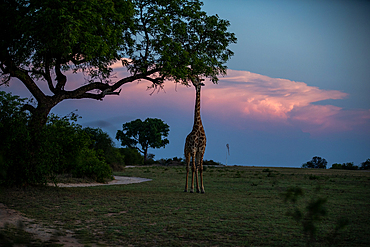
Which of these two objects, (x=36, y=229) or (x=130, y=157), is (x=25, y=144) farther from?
(x=130, y=157)

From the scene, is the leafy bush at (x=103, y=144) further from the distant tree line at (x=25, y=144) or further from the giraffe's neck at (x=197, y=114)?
the giraffe's neck at (x=197, y=114)

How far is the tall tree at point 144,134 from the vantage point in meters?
68.1

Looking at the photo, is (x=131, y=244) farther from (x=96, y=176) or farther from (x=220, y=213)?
(x=96, y=176)

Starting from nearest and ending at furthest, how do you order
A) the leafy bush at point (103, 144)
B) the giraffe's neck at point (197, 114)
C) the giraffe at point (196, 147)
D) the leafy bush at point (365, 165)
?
the giraffe at point (196, 147), the giraffe's neck at point (197, 114), the leafy bush at point (103, 144), the leafy bush at point (365, 165)

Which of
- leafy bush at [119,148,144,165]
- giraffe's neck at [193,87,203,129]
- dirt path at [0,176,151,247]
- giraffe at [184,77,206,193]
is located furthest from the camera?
leafy bush at [119,148,144,165]

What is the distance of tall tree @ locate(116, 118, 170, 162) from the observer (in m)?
68.1

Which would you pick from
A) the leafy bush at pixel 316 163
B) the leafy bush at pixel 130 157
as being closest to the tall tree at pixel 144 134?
the leafy bush at pixel 130 157

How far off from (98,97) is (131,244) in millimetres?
9787

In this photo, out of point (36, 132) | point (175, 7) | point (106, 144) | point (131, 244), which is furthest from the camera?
point (106, 144)

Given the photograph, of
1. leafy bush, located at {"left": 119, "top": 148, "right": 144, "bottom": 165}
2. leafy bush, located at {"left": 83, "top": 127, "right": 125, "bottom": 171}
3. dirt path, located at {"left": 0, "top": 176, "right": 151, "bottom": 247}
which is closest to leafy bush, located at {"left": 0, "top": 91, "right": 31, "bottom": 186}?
dirt path, located at {"left": 0, "top": 176, "right": 151, "bottom": 247}

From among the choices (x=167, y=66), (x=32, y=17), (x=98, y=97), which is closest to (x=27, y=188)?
(x=98, y=97)

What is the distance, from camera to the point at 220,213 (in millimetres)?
8539

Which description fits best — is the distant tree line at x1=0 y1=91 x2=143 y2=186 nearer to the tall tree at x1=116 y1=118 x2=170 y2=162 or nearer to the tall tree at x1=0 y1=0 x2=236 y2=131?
the tall tree at x1=0 y1=0 x2=236 y2=131

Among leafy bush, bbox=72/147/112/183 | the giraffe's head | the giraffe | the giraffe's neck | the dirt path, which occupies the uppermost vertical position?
the giraffe's head
